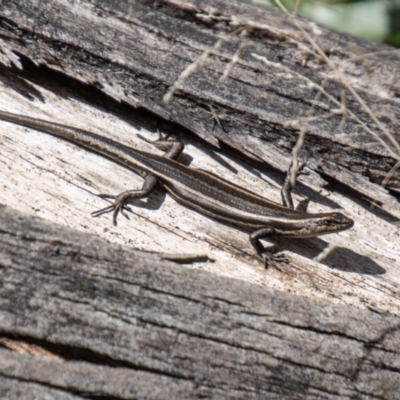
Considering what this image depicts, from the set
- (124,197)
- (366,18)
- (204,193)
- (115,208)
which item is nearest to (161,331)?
(115,208)

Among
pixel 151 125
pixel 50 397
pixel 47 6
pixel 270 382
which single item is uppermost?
pixel 47 6

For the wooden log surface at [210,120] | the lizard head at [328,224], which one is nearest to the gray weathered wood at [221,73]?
the wooden log surface at [210,120]

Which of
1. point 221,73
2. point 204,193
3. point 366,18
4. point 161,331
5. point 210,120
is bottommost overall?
point 161,331

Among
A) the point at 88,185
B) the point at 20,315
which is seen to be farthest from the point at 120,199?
the point at 20,315

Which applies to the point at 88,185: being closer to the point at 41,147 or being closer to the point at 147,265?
the point at 41,147

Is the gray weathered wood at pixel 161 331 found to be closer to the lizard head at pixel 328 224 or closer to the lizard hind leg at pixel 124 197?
the lizard hind leg at pixel 124 197

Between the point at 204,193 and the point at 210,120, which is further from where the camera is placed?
the point at 204,193

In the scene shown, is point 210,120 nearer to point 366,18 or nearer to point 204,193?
point 204,193
